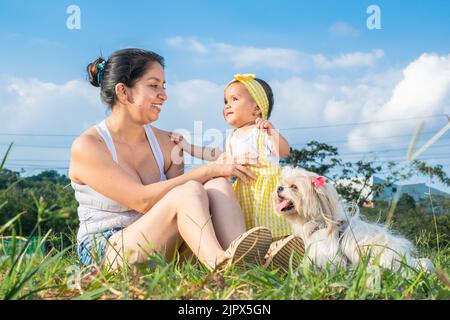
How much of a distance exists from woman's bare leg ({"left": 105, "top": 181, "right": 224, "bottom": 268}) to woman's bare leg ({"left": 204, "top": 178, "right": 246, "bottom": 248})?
0.46 ft

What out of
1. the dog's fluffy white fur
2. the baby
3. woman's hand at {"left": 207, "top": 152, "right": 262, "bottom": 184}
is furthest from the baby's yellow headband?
the dog's fluffy white fur

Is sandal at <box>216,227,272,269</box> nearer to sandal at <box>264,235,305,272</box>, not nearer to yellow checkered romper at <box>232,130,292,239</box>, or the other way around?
sandal at <box>264,235,305,272</box>

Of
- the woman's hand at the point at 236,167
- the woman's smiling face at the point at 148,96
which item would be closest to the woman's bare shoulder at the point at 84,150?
the woman's smiling face at the point at 148,96

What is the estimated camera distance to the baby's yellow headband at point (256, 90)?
4445 mm

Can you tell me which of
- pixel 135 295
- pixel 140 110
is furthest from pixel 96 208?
pixel 135 295

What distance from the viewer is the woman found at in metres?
3.34

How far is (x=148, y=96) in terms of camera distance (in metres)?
4.15

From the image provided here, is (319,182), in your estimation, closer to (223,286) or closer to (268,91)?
(268,91)

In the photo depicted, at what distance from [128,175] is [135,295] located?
1608 millimetres

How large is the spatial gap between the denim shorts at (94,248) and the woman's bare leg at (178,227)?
68mm

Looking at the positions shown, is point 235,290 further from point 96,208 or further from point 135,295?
point 96,208

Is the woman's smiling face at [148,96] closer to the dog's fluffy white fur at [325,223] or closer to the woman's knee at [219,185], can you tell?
the woman's knee at [219,185]

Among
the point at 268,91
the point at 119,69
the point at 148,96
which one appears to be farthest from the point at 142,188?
the point at 268,91
